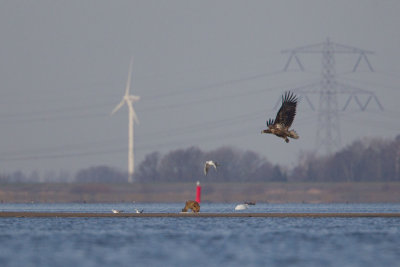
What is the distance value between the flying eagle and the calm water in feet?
15.4

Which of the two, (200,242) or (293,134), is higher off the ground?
Result: (293,134)

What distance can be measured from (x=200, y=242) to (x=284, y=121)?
35.1 ft

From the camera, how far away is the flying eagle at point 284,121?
53.5 m

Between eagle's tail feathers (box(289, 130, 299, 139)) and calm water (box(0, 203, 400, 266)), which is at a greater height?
eagle's tail feathers (box(289, 130, 299, 139))

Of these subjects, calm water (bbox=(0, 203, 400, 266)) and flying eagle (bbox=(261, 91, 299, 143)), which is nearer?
calm water (bbox=(0, 203, 400, 266))

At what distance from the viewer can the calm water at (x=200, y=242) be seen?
3872 centimetres

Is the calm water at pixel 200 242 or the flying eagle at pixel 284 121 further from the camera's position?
the flying eagle at pixel 284 121

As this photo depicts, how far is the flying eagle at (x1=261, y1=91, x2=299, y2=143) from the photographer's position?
53531 millimetres

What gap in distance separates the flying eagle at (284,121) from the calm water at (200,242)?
4.71 meters

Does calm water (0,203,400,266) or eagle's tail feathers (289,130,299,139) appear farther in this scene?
eagle's tail feathers (289,130,299,139)

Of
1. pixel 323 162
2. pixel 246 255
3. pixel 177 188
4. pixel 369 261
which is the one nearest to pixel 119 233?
pixel 246 255

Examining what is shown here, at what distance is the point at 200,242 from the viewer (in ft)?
150

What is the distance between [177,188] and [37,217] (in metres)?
107

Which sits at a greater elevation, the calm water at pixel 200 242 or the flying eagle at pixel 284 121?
the flying eagle at pixel 284 121
